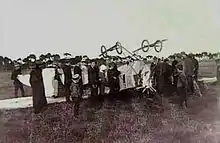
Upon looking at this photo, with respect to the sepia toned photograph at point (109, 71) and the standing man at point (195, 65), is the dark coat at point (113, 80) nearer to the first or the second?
the sepia toned photograph at point (109, 71)

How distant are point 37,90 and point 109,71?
0.24 meters

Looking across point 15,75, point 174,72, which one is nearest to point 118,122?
point 174,72

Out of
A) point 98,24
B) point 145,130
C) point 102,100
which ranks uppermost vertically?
point 98,24

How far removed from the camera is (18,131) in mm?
1262

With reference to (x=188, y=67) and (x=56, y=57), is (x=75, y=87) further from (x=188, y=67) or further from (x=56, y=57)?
(x=188, y=67)

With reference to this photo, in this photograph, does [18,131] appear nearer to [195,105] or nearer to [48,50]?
[48,50]

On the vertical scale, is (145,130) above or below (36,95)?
below

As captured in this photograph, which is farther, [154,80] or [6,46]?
[154,80]

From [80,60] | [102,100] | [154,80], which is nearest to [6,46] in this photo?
[80,60]

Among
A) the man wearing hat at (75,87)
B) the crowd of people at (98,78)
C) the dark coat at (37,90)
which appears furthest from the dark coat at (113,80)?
the dark coat at (37,90)

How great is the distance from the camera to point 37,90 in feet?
4.15

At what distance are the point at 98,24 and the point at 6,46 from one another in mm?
293

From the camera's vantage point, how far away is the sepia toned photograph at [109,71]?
49.4 inches

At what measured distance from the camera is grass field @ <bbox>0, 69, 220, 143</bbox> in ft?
4.14
